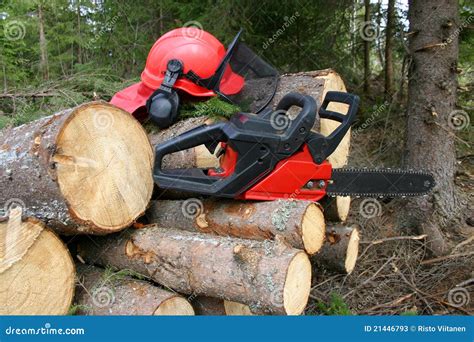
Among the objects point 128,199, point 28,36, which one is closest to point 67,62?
point 28,36

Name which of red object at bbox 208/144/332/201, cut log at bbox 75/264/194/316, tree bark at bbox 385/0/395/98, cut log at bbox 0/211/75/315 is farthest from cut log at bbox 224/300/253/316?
tree bark at bbox 385/0/395/98

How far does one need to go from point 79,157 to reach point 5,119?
5.25ft

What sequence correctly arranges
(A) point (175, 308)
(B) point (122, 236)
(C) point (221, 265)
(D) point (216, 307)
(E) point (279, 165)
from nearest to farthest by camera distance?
(C) point (221, 265), (A) point (175, 308), (E) point (279, 165), (D) point (216, 307), (B) point (122, 236)

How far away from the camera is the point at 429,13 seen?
11.4 ft

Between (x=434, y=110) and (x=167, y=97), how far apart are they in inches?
78.8

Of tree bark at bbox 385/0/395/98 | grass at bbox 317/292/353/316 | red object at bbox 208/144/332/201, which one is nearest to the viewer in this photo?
red object at bbox 208/144/332/201

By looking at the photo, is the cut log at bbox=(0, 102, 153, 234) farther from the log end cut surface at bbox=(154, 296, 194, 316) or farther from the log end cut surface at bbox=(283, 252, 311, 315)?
the log end cut surface at bbox=(283, 252, 311, 315)

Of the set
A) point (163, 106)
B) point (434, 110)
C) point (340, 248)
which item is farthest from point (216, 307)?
point (434, 110)

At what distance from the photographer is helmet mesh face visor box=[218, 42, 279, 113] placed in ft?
10.8

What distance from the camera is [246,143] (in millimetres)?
2383

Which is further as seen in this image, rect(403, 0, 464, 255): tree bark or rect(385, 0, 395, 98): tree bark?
rect(385, 0, 395, 98): tree bark

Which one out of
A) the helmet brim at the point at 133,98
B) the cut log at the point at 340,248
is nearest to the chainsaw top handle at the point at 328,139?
the cut log at the point at 340,248

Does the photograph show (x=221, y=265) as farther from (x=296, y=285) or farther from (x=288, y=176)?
(x=288, y=176)

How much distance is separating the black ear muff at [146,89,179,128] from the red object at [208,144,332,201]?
2.25 ft
